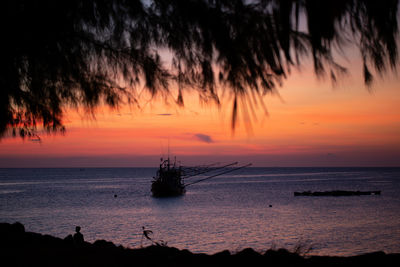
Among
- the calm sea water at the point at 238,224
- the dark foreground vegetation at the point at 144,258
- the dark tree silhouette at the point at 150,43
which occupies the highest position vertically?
the dark tree silhouette at the point at 150,43

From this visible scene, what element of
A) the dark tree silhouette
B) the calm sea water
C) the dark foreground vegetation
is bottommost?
the calm sea water

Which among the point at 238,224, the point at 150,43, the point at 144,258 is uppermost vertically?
the point at 150,43

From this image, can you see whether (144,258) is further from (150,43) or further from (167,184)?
(167,184)

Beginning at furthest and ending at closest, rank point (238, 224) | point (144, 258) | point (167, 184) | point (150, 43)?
point (167, 184) < point (238, 224) < point (144, 258) < point (150, 43)

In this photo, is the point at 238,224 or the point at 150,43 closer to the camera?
the point at 150,43

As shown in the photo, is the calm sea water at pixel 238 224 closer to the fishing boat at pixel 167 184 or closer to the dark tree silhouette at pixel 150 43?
the fishing boat at pixel 167 184

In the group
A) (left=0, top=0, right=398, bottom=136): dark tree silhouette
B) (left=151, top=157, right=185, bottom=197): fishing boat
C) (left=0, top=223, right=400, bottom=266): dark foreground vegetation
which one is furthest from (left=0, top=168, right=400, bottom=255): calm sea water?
(left=0, top=0, right=398, bottom=136): dark tree silhouette

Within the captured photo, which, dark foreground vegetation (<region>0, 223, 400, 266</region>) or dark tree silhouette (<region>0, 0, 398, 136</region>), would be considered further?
dark foreground vegetation (<region>0, 223, 400, 266</region>)

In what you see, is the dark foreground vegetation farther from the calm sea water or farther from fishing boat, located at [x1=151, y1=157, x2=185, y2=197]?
fishing boat, located at [x1=151, y1=157, x2=185, y2=197]

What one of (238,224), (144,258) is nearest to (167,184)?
(238,224)

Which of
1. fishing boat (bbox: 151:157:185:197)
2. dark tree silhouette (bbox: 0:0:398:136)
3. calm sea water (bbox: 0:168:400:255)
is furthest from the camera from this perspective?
fishing boat (bbox: 151:157:185:197)

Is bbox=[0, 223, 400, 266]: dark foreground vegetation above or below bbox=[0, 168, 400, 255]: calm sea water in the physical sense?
above

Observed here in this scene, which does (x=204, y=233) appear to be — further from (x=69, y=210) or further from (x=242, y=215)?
(x=69, y=210)

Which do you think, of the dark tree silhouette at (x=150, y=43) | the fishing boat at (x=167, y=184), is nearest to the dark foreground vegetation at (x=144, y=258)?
the dark tree silhouette at (x=150, y=43)
